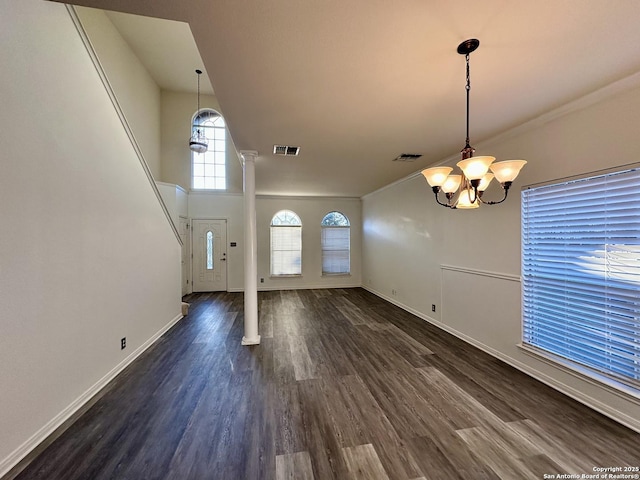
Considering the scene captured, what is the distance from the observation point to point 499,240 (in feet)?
9.85

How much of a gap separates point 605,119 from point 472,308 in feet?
7.64

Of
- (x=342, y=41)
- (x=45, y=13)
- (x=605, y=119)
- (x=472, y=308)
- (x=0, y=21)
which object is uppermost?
(x=45, y=13)

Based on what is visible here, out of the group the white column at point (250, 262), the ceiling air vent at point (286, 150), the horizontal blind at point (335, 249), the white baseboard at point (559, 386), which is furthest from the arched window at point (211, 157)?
the white baseboard at point (559, 386)

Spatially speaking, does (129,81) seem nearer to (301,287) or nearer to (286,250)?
(286,250)

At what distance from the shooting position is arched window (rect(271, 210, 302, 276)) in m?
7.29

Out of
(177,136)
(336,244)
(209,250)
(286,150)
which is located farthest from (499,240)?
(177,136)

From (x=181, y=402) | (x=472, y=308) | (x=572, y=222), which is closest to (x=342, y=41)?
(x=572, y=222)

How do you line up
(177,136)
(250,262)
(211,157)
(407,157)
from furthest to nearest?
(211,157) < (177,136) < (407,157) < (250,262)

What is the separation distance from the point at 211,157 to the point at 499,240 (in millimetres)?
7163

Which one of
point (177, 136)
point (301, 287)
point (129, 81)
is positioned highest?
point (129, 81)

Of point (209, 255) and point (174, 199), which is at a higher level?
point (174, 199)

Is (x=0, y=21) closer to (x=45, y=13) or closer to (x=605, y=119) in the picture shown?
(x=45, y=13)

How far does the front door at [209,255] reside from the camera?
6.99m

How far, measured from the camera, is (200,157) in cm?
724
